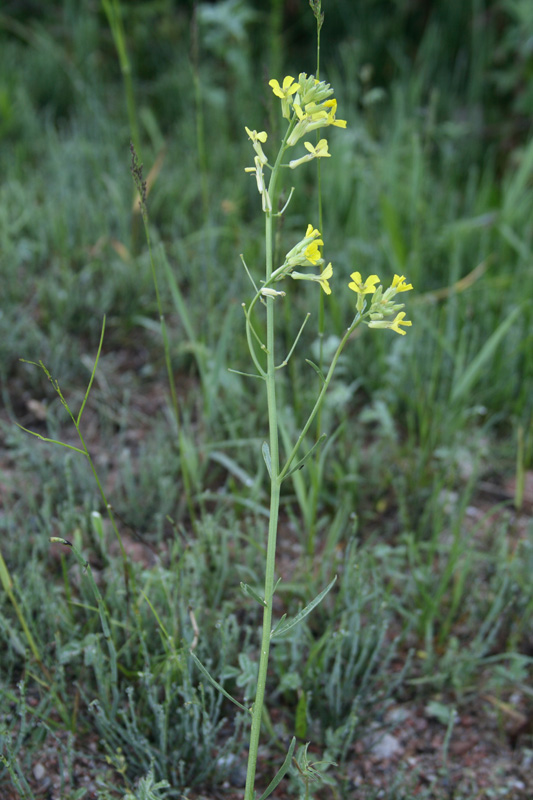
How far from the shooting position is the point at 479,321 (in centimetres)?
220

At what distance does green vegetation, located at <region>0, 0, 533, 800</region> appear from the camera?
4.21 ft

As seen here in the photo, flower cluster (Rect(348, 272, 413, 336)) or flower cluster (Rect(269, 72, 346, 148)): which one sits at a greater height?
flower cluster (Rect(269, 72, 346, 148))

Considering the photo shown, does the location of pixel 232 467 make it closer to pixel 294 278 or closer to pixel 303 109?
pixel 294 278

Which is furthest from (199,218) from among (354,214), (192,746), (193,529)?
(192,746)

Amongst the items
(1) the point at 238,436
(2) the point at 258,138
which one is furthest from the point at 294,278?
(1) the point at 238,436

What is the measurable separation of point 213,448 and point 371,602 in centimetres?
60

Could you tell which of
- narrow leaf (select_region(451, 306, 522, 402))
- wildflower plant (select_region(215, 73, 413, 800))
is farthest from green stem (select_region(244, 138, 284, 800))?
narrow leaf (select_region(451, 306, 522, 402))

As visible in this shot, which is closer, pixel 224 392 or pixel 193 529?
pixel 193 529

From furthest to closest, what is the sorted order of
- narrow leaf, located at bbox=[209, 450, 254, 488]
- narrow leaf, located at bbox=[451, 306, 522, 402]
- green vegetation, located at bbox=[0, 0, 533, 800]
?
narrow leaf, located at bbox=[451, 306, 522, 402] < narrow leaf, located at bbox=[209, 450, 254, 488] < green vegetation, located at bbox=[0, 0, 533, 800]

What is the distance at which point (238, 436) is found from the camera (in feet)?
6.15

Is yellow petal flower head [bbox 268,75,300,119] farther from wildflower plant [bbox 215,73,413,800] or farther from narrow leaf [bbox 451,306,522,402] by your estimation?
narrow leaf [bbox 451,306,522,402]

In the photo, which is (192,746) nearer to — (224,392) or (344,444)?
(344,444)

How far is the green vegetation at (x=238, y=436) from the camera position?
4.21ft

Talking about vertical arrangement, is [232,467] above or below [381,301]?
below
